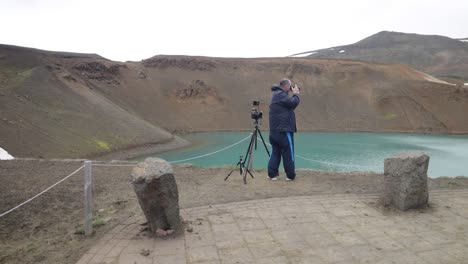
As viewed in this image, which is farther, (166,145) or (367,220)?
(166,145)

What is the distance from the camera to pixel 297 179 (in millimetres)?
7527

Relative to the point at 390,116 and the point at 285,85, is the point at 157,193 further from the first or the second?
the point at 390,116

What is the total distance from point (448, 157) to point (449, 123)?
18497mm

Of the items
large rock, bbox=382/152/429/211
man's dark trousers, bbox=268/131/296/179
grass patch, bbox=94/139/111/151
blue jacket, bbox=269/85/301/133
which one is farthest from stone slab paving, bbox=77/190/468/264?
grass patch, bbox=94/139/111/151

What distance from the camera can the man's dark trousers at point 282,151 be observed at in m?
7.16

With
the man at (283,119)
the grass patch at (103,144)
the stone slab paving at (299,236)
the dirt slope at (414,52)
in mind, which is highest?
the dirt slope at (414,52)

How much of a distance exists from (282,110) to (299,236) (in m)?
3.09

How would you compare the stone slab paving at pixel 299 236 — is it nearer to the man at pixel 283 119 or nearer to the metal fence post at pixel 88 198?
the metal fence post at pixel 88 198

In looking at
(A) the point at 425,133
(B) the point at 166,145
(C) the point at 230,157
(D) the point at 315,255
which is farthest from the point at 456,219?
(A) the point at 425,133

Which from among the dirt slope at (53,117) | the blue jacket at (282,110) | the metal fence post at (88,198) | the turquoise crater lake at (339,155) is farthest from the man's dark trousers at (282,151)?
the dirt slope at (53,117)

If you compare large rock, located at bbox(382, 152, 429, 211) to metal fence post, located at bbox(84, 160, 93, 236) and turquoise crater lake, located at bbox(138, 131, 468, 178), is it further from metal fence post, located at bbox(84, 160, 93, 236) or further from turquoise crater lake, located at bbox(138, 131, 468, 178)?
turquoise crater lake, located at bbox(138, 131, 468, 178)

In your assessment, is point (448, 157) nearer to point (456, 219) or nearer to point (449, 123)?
point (456, 219)

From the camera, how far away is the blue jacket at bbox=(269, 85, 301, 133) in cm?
705

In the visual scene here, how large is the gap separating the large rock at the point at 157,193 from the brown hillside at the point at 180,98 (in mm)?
12849
